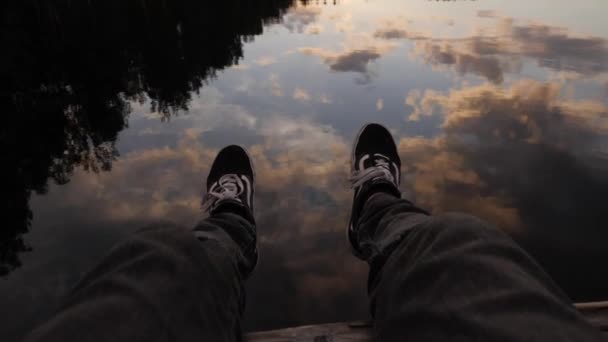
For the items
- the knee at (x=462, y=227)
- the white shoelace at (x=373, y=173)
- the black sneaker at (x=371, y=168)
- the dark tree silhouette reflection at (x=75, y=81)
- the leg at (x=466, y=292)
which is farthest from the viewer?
the dark tree silhouette reflection at (x=75, y=81)

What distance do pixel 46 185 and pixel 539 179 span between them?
5.10 meters

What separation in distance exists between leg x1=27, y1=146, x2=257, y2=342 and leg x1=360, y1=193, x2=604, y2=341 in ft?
1.60

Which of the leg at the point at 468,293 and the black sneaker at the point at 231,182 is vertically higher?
the leg at the point at 468,293

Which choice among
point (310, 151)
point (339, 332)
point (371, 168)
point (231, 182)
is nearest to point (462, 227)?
point (339, 332)

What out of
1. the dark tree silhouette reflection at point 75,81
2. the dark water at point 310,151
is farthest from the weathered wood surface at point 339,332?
the dark tree silhouette reflection at point 75,81

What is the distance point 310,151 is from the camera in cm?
372

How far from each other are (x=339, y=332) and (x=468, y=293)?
72cm

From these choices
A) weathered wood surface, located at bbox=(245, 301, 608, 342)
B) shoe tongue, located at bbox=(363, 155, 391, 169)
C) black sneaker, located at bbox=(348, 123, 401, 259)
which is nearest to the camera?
weathered wood surface, located at bbox=(245, 301, 608, 342)

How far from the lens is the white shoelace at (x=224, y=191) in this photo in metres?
2.31

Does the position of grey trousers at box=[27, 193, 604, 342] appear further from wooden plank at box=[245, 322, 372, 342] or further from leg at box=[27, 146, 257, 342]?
wooden plank at box=[245, 322, 372, 342]

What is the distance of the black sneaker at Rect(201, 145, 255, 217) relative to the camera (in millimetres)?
2303

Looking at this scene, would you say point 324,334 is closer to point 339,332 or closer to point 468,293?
point 339,332

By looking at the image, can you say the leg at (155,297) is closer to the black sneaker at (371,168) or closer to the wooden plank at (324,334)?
the wooden plank at (324,334)

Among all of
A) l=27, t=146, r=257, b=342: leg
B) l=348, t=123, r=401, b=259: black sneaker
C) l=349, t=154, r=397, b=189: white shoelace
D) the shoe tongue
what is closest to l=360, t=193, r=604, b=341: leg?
l=27, t=146, r=257, b=342: leg
